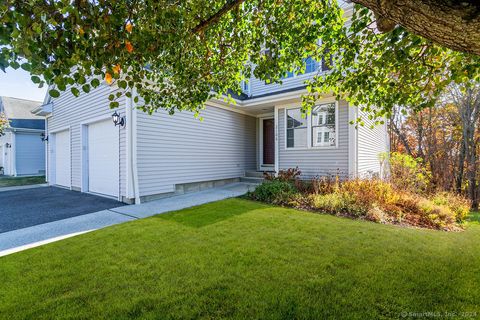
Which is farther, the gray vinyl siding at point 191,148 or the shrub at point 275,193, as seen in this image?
the gray vinyl siding at point 191,148

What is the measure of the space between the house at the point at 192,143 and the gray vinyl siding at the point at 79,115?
1.3 inches

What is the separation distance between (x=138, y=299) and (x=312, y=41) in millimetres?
4169

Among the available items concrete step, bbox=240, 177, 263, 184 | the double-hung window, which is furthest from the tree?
concrete step, bbox=240, 177, 263, 184

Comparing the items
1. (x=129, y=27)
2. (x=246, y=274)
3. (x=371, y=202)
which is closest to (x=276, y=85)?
(x=371, y=202)

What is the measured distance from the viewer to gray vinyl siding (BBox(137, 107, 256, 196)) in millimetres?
7294

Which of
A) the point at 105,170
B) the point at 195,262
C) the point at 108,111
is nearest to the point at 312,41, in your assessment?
the point at 195,262

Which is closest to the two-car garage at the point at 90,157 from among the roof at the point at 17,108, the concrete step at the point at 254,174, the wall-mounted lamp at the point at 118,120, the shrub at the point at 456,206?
the wall-mounted lamp at the point at 118,120

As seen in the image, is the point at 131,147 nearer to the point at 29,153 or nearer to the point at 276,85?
the point at 276,85

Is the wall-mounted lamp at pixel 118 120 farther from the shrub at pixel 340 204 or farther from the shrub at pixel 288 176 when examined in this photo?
the shrub at pixel 340 204

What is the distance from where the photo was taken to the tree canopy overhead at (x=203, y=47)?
1863 mm

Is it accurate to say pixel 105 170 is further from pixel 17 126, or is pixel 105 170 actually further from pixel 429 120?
pixel 429 120

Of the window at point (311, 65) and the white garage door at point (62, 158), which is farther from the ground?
the window at point (311, 65)

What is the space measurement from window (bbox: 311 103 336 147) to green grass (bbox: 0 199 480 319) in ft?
14.1

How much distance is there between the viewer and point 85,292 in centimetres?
253
